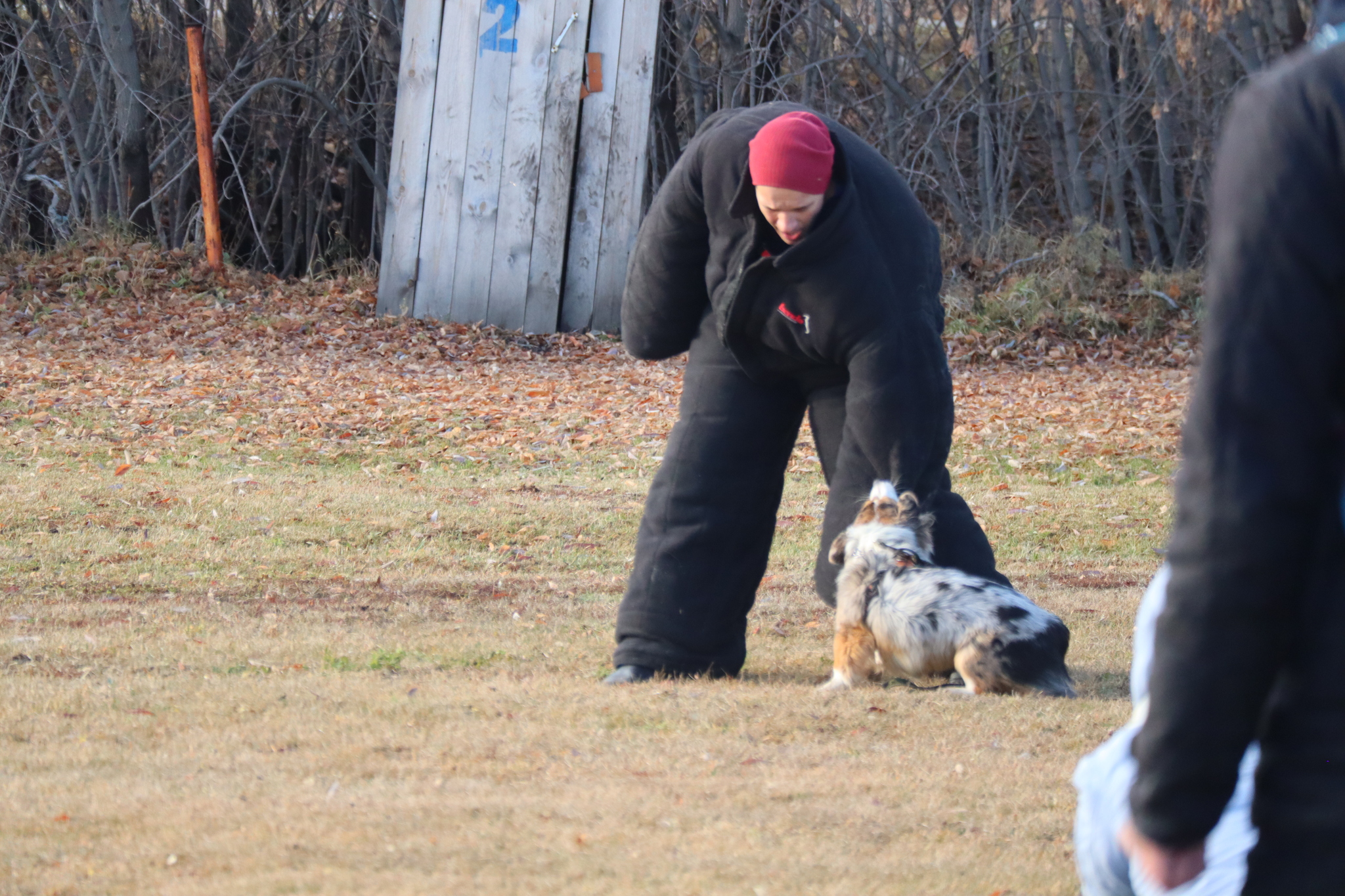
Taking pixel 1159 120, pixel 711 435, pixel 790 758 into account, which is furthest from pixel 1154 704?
pixel 1159 120

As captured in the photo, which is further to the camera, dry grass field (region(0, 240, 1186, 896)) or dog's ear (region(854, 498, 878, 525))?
dog's ear (region(854, 498, 878, 525))

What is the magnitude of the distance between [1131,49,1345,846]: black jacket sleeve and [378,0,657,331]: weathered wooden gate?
1230 cm

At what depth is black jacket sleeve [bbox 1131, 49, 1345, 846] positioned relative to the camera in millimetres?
1378

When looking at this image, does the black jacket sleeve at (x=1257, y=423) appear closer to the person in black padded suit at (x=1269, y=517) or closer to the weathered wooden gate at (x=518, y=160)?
the person in black padded suit at (x=1269, y=517)

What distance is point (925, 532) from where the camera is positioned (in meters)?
4.57

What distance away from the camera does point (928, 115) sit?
1650 cm

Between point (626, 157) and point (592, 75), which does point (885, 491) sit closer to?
point (626, 157)

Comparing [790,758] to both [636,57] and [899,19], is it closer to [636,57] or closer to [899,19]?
[636,57]

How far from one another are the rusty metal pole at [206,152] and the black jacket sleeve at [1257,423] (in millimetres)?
13917

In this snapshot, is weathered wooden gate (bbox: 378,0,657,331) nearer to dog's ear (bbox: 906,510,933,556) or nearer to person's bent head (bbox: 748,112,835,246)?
dog's ear (bbox: 906,510,933,556)

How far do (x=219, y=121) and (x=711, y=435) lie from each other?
1235cm

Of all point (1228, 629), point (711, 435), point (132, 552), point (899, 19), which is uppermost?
point (899, 19)

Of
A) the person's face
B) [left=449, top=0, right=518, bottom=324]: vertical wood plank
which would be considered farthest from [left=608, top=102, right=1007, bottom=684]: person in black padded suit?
[left=449, top=0, right=518, bottom=324]: vertical wood plank

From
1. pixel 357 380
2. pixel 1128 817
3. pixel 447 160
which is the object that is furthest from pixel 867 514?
pixel 447 160
